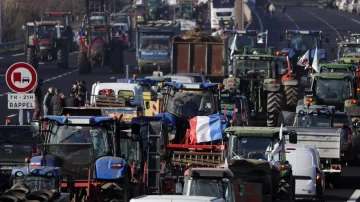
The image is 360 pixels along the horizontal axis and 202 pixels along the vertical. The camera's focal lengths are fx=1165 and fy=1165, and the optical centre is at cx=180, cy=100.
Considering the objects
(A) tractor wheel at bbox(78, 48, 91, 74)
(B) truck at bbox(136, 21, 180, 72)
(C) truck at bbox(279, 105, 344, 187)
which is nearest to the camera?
(C) truck at bbox(279, 105, 344, 187)

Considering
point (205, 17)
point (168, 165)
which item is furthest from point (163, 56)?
point (205, 17)

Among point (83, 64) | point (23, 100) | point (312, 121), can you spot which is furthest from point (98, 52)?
point (23, 100)

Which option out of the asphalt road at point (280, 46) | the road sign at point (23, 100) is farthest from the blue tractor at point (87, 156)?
the asphalt road at point (280, 46)

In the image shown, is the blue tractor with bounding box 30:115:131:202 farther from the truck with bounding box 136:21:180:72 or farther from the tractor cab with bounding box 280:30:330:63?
the truck with bounding box 136:21:180:72

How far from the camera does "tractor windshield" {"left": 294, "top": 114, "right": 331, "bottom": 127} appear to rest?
96.5ft

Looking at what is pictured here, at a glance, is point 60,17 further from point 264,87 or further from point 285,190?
point 285,190

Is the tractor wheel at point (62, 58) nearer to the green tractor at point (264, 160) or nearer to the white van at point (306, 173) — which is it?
the white van at point (306, 173)

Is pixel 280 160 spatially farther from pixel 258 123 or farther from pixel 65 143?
pixel 258 123

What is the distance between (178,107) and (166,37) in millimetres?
34434

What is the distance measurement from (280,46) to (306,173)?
56977 millimetres

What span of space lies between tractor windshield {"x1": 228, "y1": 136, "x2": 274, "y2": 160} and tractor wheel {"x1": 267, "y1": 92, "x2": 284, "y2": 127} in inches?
653

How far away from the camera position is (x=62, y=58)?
62.2 metres

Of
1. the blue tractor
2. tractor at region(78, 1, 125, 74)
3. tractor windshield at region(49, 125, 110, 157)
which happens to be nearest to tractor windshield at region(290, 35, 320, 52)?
tractor at region(78, 1, 125, 74)

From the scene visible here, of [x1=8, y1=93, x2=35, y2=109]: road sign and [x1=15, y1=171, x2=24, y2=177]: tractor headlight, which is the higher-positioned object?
[x1=8, y1=93, x2=35, y2=109]: road sign
